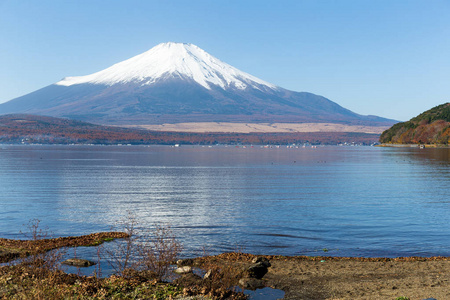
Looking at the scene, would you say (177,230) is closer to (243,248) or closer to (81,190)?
(243,248)

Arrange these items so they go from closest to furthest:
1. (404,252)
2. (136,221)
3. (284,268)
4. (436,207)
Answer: (284,268) < (404,252) < (136,221) < (436,207)

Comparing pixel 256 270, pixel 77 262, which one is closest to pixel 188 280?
pixel 256 270

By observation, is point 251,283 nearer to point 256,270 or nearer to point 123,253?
point 256,270

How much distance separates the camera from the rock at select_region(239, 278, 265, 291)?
18.7 m

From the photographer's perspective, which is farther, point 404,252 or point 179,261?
point 404,252

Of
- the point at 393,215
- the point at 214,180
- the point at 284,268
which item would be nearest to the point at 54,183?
the point at 214,180

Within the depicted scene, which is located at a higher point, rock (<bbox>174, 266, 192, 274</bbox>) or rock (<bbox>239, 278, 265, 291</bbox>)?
rock (<bbox>174, 266, 192, 274</bbox>)

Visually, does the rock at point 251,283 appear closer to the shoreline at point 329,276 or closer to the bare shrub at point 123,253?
the shoreline at point 329,276

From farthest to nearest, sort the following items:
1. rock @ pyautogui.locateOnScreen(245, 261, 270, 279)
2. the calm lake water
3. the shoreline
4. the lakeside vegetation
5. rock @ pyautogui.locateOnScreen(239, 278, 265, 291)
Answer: the calm lake water
rock @ pyautogui.locateOnScreen(245, 261, 270, 279)
rock @ pyautogui.locateOnScreen(239, 278, 265, 291)
the shoreline
the lakeside vegetation

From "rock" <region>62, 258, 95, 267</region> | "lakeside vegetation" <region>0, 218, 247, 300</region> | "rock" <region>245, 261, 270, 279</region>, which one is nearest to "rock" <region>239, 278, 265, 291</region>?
"rock" <region>245, 261, 270, 279</region>

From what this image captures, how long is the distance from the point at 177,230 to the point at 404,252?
1233 centimetres

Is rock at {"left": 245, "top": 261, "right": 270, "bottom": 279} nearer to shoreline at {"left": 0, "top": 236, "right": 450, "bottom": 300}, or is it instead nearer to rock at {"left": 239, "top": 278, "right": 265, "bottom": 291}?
shoreline at {"left": 0, "top": 236, "right": 450, "bottom": 300}

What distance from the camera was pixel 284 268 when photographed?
2120 cm

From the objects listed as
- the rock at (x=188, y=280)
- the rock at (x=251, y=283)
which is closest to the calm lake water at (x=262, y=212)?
the rock at (x=251, y=283)
